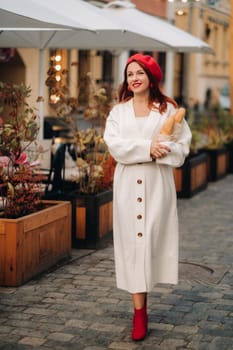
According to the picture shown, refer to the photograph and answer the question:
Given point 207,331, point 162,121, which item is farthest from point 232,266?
point 162,121

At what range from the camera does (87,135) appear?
9805 millimetres

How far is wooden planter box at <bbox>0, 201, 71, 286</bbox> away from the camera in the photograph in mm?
7164

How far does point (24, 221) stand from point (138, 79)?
204 cm

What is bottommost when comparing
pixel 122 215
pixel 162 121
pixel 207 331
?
pixel 207 331

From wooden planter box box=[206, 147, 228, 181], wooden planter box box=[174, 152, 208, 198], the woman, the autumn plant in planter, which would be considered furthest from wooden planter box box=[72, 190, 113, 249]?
wooden planter box box=[206, 147, 228, 181]

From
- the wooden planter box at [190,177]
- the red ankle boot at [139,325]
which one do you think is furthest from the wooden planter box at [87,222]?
the wooden planter box at [190,177]

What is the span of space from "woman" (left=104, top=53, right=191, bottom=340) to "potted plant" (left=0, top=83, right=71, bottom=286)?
5.14 ft

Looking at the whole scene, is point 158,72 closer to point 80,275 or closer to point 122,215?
point 122,215

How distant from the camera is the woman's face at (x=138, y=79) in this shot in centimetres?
580

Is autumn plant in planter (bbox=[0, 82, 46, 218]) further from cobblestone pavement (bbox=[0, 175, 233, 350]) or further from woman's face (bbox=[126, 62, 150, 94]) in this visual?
woman's face (bbox=[126, 62, 150, 94])

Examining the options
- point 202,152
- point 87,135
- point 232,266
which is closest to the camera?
point 232,266

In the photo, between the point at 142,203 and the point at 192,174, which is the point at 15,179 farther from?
the point at 192,174

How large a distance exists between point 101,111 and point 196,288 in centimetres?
397

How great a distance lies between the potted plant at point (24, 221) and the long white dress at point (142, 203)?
1.57m
